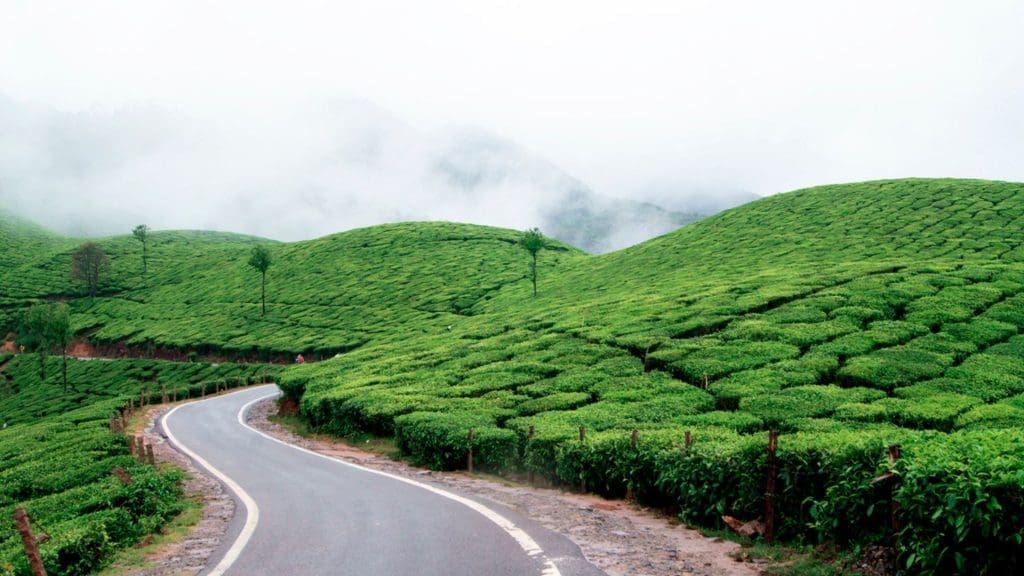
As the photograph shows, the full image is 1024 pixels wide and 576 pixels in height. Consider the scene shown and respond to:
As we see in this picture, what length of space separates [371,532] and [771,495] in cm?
622

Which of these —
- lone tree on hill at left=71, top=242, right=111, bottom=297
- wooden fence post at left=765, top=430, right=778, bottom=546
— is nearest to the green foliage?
wooden fence post at left=765, top=430, right=778, bottom=546

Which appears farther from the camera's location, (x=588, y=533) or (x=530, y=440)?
(x=530, y=440)

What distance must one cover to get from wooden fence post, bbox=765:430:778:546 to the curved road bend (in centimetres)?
289

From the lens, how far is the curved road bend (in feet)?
29.4

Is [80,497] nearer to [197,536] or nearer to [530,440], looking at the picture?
[197,536]

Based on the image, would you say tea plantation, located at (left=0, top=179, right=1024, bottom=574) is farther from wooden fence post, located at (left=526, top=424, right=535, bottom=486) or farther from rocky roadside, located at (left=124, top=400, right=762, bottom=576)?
rocky roadside, located at (left=124, top=400, right=762, bottom=576)

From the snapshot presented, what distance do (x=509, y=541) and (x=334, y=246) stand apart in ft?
365

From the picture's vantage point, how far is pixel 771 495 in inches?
404

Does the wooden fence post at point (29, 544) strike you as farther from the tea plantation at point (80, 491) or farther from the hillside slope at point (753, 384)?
the hillside slope at point (753, 384)

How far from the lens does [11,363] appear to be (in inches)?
3228

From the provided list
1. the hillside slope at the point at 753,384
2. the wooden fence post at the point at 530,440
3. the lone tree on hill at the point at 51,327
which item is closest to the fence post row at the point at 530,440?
the wooden fence post at the point at 530,440

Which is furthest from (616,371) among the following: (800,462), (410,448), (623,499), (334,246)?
(334,246)

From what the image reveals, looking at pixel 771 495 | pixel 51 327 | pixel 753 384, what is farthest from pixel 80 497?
pixel 51 327

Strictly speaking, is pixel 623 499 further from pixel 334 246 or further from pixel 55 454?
pixel 334 246
